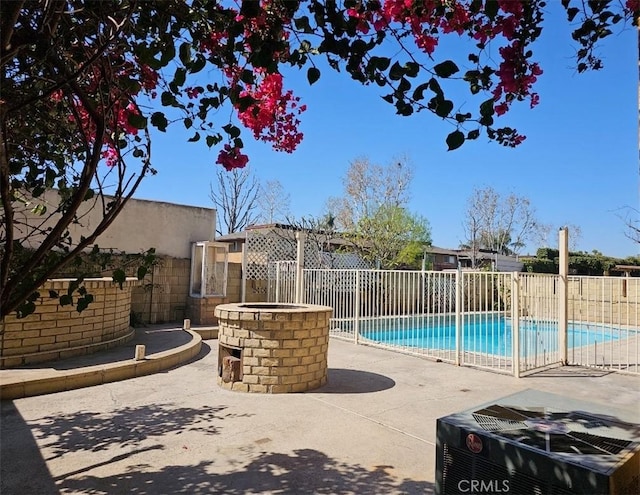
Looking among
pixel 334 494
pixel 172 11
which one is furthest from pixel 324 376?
pixel 172 11

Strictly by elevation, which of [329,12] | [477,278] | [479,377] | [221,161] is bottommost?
[479,377]

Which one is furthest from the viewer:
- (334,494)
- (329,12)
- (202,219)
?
(202,219)

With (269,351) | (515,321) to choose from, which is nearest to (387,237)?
(515,321)

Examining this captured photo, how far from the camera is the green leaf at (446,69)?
1.74 meters

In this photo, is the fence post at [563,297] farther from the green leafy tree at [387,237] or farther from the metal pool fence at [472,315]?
the green leafy tree at [387,237]

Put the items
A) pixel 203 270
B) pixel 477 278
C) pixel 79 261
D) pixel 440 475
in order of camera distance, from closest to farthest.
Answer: pixel 440 475, pixel 79 261, pixel 477 278, pixel 203 270

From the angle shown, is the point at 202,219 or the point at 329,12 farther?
the point at 202,219

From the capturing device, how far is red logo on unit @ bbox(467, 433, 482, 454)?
190 cm

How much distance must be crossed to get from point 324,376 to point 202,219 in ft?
27.4

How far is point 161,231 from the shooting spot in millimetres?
11625

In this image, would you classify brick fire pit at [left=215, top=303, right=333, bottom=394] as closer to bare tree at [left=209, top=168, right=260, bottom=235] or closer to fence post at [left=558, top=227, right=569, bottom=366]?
fence post at [left=558, top=227, right=569, bottom=366]

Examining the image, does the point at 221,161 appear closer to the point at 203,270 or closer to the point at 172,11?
the point at 172,11

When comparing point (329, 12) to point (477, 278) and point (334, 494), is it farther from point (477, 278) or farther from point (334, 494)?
point (477, 278)

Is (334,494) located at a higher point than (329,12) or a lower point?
lower
